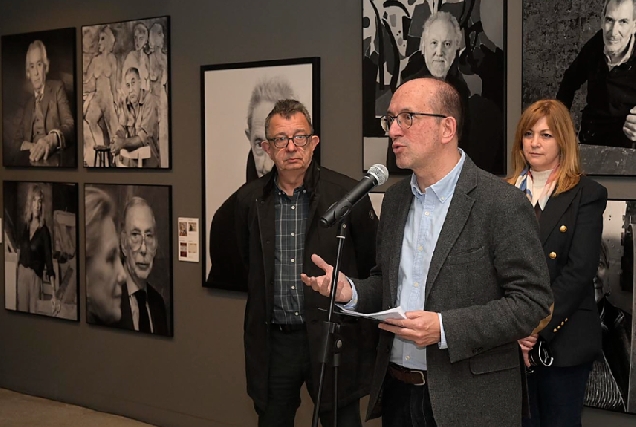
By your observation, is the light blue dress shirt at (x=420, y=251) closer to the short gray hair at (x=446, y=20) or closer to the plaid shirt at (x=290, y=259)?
the plaid shirt at (x=290, y=259)

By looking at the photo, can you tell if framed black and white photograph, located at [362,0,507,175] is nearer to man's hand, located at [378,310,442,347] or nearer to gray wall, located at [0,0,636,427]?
gray wall, located at [0,0,636,427]

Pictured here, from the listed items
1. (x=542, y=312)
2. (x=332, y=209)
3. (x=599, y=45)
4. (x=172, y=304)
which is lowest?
(x=172, y=304)

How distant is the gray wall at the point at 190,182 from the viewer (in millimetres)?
4473

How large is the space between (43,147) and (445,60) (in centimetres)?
323

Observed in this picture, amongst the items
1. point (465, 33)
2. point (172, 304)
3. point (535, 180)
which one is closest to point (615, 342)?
point (535, 180)

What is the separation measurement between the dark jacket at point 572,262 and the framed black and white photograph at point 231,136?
5.95 feet

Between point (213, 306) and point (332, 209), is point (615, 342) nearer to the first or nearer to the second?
point (332, 209)

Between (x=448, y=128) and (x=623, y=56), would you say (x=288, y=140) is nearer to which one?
(x=448, y=128)

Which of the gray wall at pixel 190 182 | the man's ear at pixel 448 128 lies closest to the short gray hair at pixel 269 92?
the gray wall at pixel 190 182

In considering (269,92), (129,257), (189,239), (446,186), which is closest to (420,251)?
(446,186)

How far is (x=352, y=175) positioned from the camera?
444cm

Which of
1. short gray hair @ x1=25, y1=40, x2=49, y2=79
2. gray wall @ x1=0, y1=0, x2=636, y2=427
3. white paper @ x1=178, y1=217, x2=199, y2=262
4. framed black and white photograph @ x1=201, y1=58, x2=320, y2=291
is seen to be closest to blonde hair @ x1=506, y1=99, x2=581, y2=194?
gray wall @ x1=0, y1=0, x2=636, y2=427

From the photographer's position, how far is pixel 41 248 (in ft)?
19.8

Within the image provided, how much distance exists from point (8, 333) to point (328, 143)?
11.0 ft
